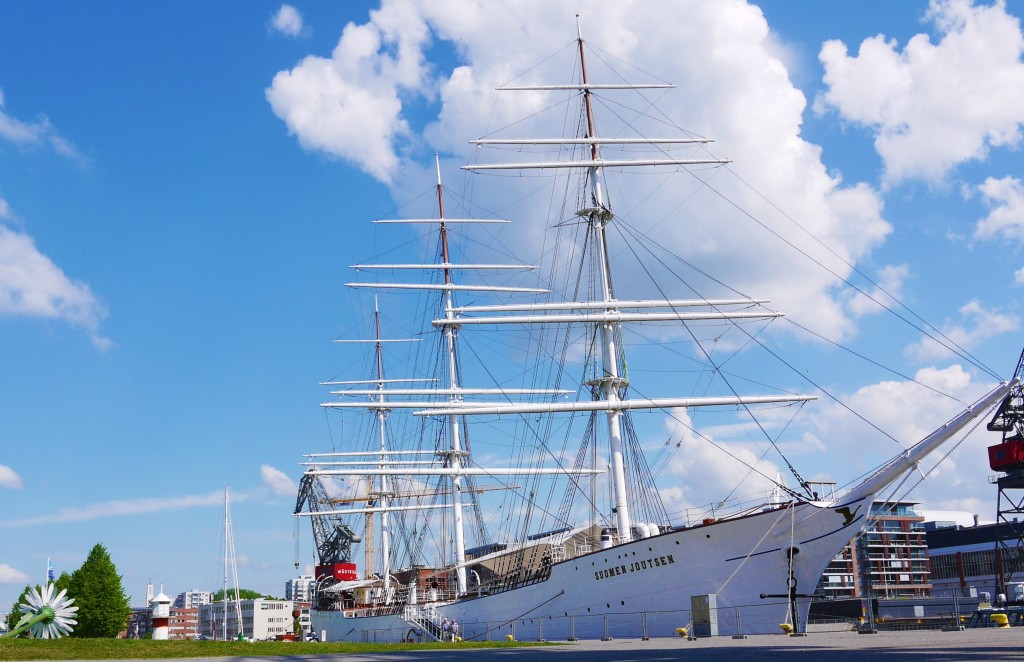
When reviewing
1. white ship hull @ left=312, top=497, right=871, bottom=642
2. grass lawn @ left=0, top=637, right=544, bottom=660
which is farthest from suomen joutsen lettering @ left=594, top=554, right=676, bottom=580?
grass lawn @ left=0, top=637, right=544, bottom=660

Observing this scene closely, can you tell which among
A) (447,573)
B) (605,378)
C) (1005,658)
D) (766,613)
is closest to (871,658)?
(1005,658)

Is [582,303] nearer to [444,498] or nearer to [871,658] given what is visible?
[871,658]

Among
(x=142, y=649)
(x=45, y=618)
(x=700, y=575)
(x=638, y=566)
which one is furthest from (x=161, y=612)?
(x=700, y=575)

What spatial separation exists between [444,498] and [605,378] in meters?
42.7

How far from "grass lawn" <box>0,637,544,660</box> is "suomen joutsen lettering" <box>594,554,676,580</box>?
8909 mm

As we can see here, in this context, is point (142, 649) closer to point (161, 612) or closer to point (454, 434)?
point (161, 612)

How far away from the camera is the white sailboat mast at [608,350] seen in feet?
135

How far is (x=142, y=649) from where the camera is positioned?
2486 cm

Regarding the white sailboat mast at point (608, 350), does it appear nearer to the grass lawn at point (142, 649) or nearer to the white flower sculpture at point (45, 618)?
the grass lawn at point (142, 649)

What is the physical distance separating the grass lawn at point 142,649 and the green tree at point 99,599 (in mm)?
43108

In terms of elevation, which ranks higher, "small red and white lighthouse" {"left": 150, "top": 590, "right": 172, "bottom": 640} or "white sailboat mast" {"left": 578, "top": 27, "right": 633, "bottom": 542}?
"white sailboat mast" {"left": 578, "top": 27, "right": 633, "bottom": 542}

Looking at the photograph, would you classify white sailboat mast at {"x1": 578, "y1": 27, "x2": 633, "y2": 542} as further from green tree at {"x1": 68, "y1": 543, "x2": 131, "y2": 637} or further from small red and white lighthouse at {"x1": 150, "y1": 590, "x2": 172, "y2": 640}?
green tree at {"x1": 68, "y1": 543, "x2": 131, "y2": 637}

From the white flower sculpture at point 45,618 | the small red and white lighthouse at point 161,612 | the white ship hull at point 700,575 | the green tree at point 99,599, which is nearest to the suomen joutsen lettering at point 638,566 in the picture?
the white ship hull at point 700,575

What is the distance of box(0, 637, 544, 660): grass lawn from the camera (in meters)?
23.5
